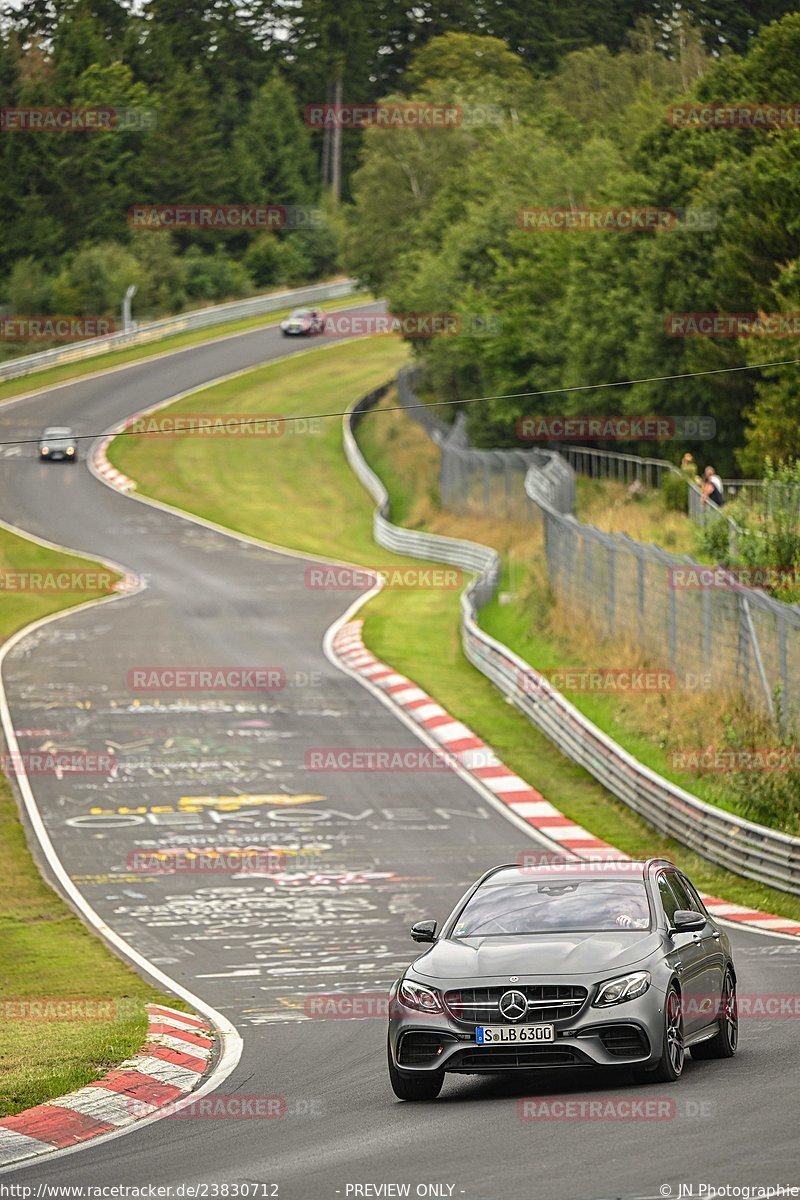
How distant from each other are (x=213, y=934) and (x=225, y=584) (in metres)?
27.5

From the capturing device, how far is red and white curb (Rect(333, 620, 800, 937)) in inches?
799

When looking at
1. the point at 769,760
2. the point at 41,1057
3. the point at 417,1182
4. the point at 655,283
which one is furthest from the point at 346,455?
the point at 417,1182

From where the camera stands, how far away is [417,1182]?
8.78 meters

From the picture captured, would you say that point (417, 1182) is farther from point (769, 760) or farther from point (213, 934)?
point (769, 760)

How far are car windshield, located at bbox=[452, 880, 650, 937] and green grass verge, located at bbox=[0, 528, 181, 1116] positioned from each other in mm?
3002

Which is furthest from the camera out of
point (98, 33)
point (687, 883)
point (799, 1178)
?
point (98, 33)

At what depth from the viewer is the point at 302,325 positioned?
97250 mm
